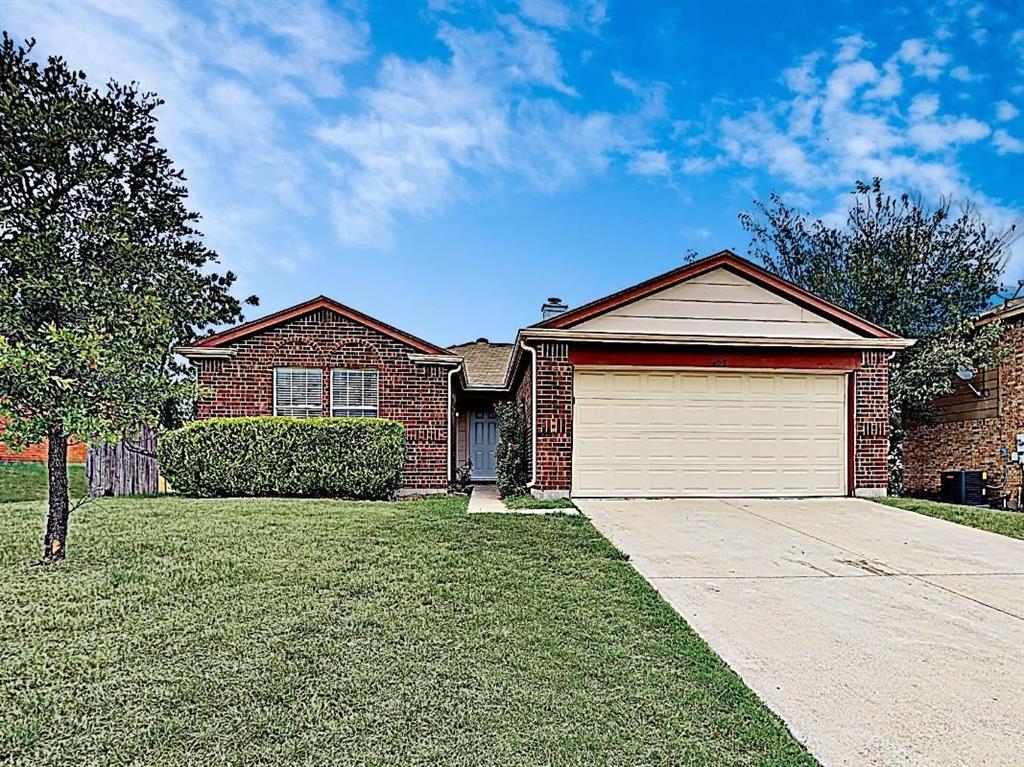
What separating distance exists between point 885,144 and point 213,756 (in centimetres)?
1915

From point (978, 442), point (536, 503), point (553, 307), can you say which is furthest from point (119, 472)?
point (978, 442)

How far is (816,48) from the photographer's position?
12812 mm

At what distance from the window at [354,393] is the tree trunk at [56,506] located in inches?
267

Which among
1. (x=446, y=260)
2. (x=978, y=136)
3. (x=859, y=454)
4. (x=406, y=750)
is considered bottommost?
(x=406, y=750)

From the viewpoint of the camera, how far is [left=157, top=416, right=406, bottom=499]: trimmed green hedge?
1169cm

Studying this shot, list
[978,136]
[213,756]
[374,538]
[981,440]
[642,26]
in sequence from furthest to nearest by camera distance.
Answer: [978,136] < [981,440] < [642,26] < [374,538] < [213,756]

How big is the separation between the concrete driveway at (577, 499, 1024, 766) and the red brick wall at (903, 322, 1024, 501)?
19.6 ft

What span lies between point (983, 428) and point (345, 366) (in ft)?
42.1

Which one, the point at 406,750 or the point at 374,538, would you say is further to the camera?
the point at 374,538

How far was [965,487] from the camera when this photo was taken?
14.6 m

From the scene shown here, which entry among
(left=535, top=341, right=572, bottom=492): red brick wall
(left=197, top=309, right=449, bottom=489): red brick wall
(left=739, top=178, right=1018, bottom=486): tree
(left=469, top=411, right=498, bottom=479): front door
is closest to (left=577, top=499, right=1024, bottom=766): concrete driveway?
(left=535, top=341, right=572, bottom=492): red brick wall

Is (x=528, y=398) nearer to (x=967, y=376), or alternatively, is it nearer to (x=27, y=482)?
(x=967, y=376)

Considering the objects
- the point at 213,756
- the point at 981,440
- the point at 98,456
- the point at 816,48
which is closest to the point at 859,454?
the point at 981,440

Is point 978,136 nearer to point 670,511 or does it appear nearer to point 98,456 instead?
point 670,511
